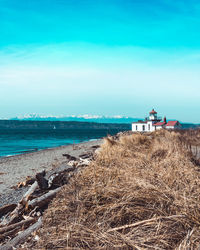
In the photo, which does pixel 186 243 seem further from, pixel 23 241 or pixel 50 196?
pixel 50 196

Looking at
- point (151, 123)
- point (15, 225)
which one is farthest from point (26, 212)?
point (151, 123)

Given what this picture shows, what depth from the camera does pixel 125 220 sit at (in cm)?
312

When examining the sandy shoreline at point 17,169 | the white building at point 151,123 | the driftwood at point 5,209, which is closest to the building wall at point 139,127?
the white building at point 151,123

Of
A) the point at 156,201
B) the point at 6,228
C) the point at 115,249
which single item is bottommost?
the point at 6,228

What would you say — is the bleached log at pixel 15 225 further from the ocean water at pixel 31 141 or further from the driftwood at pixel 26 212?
the ocean water at pixel 31 141

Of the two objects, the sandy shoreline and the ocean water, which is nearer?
the sandy shoreline

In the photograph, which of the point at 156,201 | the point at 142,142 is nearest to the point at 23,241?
the point at 156,201

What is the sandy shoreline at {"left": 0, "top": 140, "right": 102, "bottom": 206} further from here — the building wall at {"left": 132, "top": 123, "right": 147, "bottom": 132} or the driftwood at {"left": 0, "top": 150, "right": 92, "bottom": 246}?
the building wall at {"left": 132, "top": 123, "right": 147, "bottom": 132}

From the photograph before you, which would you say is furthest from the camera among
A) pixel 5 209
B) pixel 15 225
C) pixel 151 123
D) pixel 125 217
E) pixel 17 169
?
pixel 151 123

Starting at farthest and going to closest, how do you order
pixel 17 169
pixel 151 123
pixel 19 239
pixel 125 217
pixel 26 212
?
pixel 151 123 < pixel 17 169 < pixel 26 212 < pixel 19 239 < pixel 125 217

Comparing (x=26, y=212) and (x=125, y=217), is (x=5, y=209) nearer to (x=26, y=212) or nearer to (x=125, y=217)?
(x=26, y=212)

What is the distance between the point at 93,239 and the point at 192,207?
129cm

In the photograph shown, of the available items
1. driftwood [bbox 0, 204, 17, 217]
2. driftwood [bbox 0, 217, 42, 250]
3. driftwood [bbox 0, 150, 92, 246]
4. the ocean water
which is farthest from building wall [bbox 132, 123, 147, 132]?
driftwood [bbox 0, 217, 42, 250]

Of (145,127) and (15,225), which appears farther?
(145,127)
